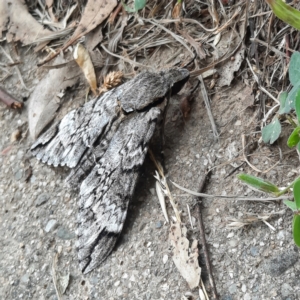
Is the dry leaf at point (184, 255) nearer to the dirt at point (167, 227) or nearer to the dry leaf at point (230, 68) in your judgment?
the dirt at point (167, 227)

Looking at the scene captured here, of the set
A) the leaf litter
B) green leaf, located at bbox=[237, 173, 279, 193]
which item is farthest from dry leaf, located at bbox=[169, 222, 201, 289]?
green leaf, located at bbox=[237, 173, 279, 193]

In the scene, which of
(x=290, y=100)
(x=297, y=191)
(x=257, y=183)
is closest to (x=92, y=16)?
(x=290, y=100)

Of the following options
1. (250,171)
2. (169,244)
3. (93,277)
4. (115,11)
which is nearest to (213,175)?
(250,171)

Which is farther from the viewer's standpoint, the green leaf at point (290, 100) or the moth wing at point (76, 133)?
the moth wing at point (76, 133)

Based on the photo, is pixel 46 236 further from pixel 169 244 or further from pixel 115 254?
pixel 169 244

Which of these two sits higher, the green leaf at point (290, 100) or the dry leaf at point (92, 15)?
the dry leaf at point (92, 15)

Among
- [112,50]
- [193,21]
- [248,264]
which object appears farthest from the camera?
[112,50]

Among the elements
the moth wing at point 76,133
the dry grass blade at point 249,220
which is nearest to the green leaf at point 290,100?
the dry grass blade at point 249,220
